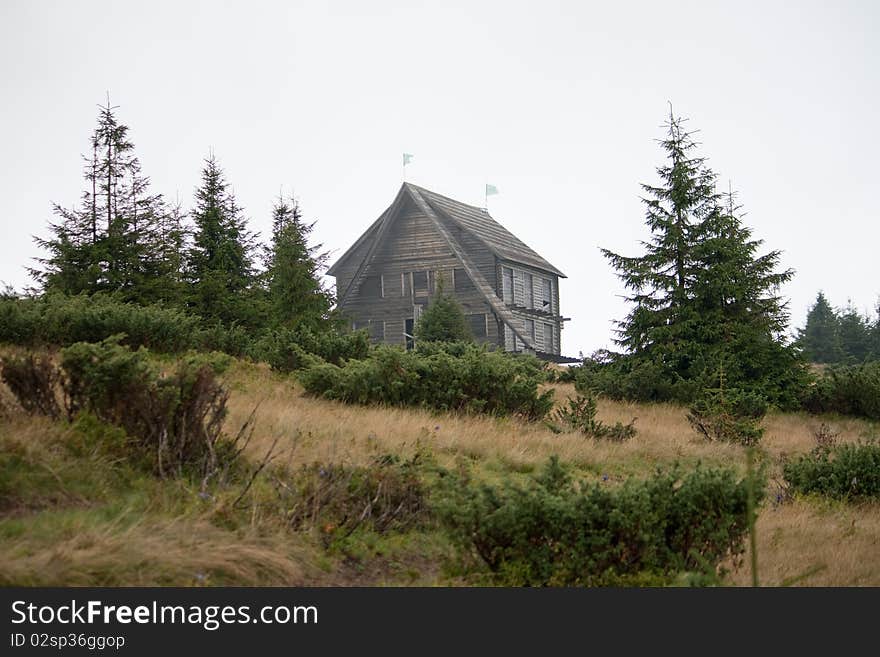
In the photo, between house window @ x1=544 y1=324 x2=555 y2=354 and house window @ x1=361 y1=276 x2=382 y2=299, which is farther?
house window @ x1=544 y1=324 x2=555 y2=354

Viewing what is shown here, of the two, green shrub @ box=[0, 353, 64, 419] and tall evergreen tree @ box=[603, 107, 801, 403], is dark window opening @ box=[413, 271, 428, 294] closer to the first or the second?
tall evergreen tree @ box=[603, 107, 801, 403]

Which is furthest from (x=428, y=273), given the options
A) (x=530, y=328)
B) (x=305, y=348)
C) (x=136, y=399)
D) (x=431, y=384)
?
(x=136, y=399)

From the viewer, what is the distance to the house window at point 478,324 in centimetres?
4019

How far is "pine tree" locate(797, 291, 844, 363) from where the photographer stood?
214ft

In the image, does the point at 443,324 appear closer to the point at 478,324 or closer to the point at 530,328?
the point at 478,324

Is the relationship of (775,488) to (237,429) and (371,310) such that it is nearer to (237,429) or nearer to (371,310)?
(237,429)

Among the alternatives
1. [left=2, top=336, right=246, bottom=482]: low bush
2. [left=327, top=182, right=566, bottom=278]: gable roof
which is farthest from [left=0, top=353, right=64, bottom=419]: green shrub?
[left=327, top=182, right=566, bottom=278]: gable roof

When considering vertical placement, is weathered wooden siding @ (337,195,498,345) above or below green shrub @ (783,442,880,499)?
above

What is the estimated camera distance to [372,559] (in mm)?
7145

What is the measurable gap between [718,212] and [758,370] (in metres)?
5.61

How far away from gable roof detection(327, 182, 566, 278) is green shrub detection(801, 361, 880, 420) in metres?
15.8

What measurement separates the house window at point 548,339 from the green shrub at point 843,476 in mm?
32447

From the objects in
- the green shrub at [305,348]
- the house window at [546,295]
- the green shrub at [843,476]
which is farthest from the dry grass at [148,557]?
the house window at [546,295]

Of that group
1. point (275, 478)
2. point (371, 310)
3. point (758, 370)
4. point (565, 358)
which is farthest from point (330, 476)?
point (565, 358)
